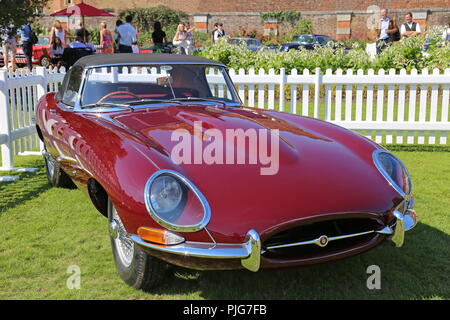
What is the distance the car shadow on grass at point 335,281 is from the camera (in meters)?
3.30

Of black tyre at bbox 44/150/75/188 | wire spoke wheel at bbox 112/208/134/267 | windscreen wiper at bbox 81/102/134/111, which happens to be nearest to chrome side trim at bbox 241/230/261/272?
wire spoke wheel at bbox 112/208/134/267

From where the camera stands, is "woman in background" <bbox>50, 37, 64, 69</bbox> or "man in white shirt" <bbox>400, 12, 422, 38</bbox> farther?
"woman in background" <bbox>50, 37, 64, 69</bbox>

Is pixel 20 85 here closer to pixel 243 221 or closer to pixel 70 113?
pixel 70 113

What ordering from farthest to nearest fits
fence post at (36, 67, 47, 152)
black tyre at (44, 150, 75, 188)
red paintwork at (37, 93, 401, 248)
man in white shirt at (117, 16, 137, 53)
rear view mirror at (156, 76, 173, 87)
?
man in white shirt at (117, 16, 137, 53)
fence post at (36, 67, 47, 152)
black tyre at (44, 150, 75, 188)
rear view mirror at (156, 76, 173, 87)
red paintwork at (37, 93, 401, 248)

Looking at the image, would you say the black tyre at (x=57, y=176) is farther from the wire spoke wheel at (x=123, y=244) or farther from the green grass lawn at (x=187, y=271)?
the wire spoke wheel at (x=123, y=244)

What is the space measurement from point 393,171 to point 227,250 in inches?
56.7

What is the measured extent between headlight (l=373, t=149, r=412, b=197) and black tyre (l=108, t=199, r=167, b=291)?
156 centimetres

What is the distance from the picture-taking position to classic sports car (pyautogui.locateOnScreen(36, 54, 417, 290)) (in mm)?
2850

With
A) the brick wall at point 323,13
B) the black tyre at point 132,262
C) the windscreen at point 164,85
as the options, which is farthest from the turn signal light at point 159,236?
the brick wall at point 323,13

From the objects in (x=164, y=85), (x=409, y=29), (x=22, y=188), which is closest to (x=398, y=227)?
(x=164, y=85)

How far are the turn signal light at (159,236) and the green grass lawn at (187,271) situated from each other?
21.7 inches

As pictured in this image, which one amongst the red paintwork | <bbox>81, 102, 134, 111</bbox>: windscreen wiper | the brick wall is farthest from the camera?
the brick wall

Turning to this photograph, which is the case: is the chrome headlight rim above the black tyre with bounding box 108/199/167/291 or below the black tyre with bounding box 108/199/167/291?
above

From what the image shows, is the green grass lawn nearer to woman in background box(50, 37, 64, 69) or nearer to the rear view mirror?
the rear view mirror
